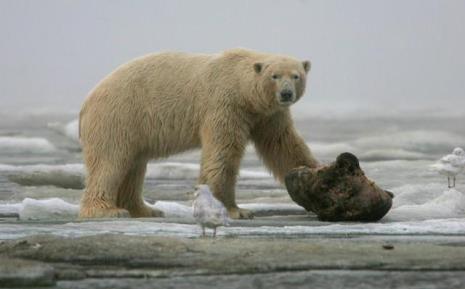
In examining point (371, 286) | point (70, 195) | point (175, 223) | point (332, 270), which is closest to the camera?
point (371, 286)

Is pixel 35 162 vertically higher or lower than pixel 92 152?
lower

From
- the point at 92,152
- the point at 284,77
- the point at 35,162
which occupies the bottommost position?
the point at 35,162

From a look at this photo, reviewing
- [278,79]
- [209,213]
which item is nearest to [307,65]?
[278,79]

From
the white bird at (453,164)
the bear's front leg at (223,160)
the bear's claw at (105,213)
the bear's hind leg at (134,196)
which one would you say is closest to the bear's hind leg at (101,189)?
the bear's claw at (105,213)

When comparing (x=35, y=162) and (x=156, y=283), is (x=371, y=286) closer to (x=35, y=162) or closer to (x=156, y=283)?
(x=156, y=283)

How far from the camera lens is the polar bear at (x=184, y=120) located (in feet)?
21.3

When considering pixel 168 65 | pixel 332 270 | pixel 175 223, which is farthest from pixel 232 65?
pixel 332 270

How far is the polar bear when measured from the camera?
6.50 meters

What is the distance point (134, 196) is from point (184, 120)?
32.5 inches

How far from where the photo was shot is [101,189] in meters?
6.83

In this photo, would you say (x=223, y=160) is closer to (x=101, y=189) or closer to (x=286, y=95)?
(x=286, y=95)

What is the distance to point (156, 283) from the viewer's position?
357 cm

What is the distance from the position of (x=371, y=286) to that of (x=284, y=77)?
2978mm

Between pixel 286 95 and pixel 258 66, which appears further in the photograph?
pixel 258 66
